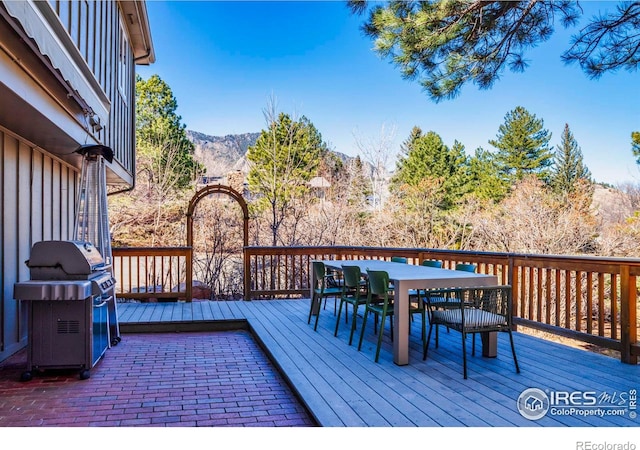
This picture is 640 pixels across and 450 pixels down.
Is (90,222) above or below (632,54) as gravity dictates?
below

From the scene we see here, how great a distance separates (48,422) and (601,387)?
3.69 m

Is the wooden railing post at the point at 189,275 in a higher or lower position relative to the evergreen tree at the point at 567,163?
lower

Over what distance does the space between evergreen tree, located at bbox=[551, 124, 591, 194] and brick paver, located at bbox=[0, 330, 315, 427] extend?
64.8 ft

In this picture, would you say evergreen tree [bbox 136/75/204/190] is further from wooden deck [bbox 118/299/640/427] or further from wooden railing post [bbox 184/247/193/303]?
wooden deck [bbox 118/299/640/427]

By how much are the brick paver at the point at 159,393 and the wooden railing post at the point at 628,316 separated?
9.24 ft

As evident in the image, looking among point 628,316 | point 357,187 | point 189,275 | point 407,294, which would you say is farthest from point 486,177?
point 407,294

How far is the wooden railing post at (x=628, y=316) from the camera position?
11.8 feet

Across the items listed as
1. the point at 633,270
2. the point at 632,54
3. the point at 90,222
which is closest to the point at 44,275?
the point at 90,222

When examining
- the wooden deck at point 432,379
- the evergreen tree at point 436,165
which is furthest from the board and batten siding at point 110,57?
the evergreen tree at point 436,165

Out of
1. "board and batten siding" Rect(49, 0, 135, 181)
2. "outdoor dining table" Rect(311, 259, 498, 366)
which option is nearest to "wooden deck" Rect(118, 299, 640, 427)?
"outdoor dining table" Rect(311, 259, 498, 366)

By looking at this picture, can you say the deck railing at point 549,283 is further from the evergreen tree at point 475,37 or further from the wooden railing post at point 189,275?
the evergreen tree at point 475,37

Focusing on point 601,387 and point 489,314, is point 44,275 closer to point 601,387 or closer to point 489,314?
point 489,314

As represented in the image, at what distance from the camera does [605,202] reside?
15.5 metres

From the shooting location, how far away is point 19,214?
4250 mm
